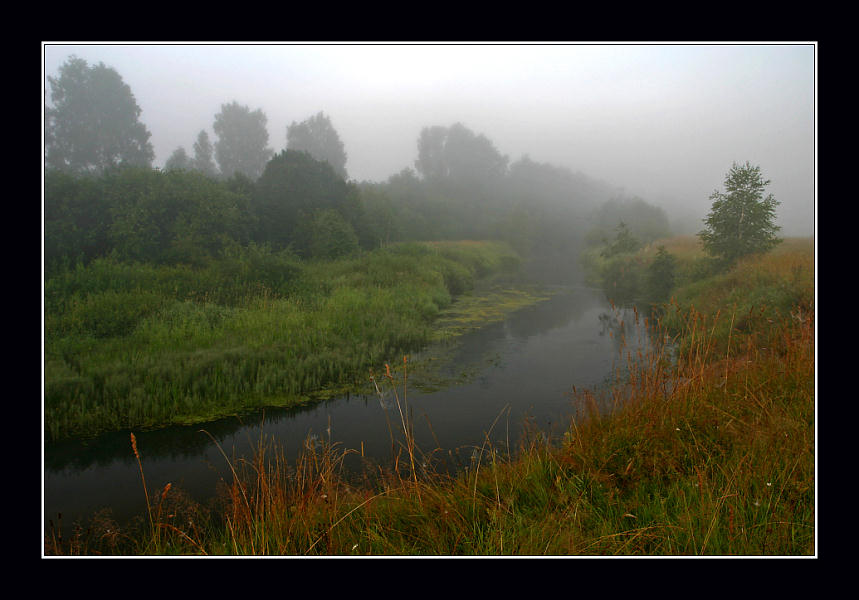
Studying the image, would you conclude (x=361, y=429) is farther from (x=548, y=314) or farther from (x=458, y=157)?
(x=548, y=314)

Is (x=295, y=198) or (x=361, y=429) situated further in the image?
(x=295, y=198)

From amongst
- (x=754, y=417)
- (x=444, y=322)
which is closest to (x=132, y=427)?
(x=754, y=417)

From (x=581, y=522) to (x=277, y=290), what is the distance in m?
9.62

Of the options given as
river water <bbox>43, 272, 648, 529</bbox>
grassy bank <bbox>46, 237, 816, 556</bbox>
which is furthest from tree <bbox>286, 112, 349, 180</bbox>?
grassy bank <bbox>46, 237, 816, 556</bbox>

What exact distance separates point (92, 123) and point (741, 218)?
1191cm

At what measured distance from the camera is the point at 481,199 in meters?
14.4

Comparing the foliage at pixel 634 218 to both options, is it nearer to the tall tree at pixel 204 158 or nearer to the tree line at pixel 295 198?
the tree line at pixel 295 198

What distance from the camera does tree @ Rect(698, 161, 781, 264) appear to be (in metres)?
6.19

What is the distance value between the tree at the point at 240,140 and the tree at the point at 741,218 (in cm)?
815

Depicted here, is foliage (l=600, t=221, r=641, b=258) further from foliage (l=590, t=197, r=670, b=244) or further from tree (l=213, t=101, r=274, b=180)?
tree (l=213, t=101, r=274, b=180)

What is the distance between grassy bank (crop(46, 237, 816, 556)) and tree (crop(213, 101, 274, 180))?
245 inches

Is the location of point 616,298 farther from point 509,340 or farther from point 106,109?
point 106,109

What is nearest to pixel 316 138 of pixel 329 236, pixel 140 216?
pixel 140 216

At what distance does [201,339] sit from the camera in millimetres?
7512
